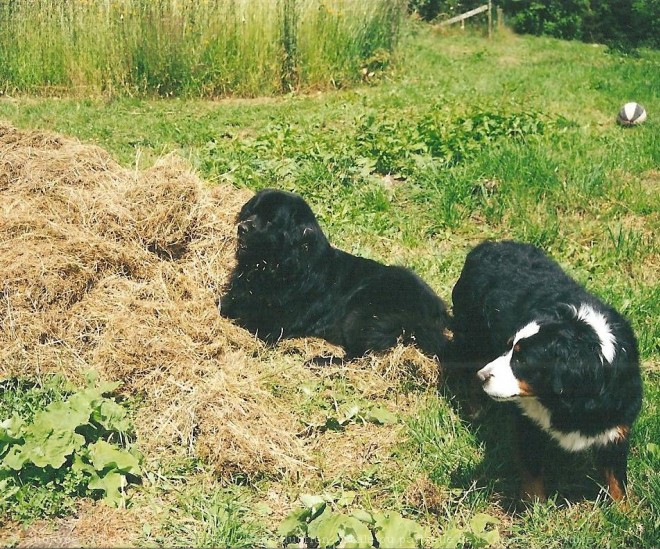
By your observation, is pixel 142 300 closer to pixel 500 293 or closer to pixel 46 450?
pixel 46 450

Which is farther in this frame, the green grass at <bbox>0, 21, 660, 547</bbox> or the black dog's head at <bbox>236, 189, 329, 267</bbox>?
the black dog's head at <bbox>236, 189, 329, 267</bbox>

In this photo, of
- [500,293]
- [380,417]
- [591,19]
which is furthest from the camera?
[591,19]

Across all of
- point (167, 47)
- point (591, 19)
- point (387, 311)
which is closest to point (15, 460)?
point (387, 311)

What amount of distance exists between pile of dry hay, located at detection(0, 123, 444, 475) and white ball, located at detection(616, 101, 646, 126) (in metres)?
5.40

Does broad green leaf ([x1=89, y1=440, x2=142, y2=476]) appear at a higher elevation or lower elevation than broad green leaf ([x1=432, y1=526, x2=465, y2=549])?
higher

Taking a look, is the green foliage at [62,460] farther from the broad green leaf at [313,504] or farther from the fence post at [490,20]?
the fence post at [490,20]

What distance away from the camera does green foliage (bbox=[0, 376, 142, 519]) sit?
10.4 ft

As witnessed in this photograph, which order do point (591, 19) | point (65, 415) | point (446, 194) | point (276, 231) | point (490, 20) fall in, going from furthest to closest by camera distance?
point (591, 19), point (490, 20), point (446, 194), point (276, 231), point (65, 415)

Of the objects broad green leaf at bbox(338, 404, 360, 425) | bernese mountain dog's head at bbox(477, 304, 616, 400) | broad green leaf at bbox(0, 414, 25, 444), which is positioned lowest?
broad green leaf at bbox(338, 404, 360, 425)

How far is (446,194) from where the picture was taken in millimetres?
6301

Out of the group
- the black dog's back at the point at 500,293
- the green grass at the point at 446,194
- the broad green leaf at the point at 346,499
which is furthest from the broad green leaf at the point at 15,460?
the black dog's back at the point at 500,293

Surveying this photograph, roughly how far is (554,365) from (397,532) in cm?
97

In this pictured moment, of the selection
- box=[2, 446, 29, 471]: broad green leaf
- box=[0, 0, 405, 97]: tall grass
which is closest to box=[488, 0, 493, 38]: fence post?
box=[0, 0, 405, 97]: tall grass

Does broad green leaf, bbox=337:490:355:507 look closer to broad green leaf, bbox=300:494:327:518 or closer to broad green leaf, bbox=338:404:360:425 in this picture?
broad green leaf, bbox=300:494:327:518
